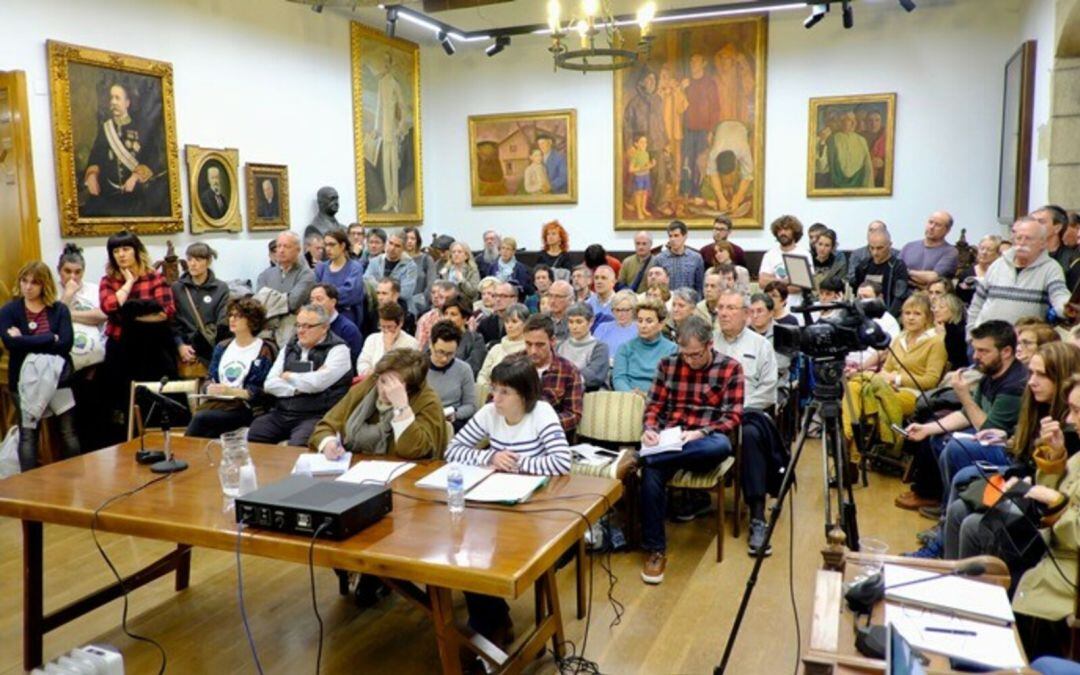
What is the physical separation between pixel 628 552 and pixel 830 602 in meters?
2.18

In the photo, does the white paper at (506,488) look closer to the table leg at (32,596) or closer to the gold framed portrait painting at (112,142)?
the table leg at (32,596)

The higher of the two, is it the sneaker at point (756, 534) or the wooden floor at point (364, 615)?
the sneaker at point (756, 534)

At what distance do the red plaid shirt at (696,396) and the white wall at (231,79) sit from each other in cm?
482

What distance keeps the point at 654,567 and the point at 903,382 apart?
97.2 inches

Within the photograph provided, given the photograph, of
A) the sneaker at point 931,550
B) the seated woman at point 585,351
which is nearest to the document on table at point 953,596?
the sneaker at point 931,550

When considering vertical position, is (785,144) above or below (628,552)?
above

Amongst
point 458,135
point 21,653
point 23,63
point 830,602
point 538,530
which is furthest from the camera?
point 458,135

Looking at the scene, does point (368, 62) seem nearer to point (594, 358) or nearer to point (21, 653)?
point (594, 358)

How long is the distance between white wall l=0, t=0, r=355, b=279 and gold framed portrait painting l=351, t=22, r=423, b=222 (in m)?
0.16

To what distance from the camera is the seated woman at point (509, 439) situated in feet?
10.9

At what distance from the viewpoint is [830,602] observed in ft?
7.15

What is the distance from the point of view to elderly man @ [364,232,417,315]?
8078 millimetres

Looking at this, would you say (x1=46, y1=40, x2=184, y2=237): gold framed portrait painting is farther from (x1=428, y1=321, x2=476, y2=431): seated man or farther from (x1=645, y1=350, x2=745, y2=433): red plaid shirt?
(x1=645, y1=350, x2=745, y2=433): red plaid shirt

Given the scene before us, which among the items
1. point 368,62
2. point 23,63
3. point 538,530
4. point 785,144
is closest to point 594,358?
point 538,530
